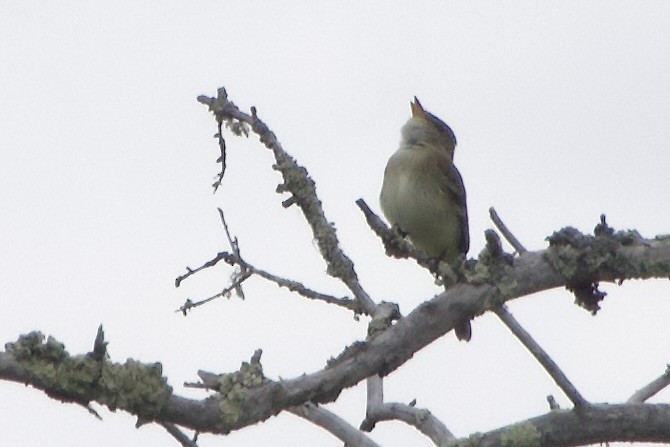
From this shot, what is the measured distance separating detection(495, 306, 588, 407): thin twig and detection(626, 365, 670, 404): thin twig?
51cm

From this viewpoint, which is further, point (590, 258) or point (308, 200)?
point (308, 200)

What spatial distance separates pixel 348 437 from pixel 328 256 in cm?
71

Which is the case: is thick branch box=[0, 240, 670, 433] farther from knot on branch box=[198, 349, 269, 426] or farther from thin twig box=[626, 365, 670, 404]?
thin twig box=[626, 365, 670, 404]

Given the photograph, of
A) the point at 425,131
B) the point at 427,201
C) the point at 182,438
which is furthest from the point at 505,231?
the point at 425,131

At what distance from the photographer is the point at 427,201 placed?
7.98 metres

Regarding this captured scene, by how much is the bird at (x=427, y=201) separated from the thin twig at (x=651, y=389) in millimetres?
3166

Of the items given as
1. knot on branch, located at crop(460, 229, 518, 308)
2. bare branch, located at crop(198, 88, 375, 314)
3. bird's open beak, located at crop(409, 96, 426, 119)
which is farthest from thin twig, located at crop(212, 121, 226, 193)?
bird's open beak, located at crop(409, 96, 426, 119)

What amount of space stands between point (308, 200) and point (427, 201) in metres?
2.95

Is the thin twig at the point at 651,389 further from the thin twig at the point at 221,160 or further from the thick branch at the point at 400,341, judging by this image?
the thin twig at the point at 221,160

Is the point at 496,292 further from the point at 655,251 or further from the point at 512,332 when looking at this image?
the point at 655,251

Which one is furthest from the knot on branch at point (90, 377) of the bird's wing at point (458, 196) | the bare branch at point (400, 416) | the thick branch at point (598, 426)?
the bird's wing at point (458, 196)

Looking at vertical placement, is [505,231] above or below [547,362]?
above

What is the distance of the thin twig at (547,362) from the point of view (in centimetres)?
398

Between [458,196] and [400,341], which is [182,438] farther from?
[458,196]
